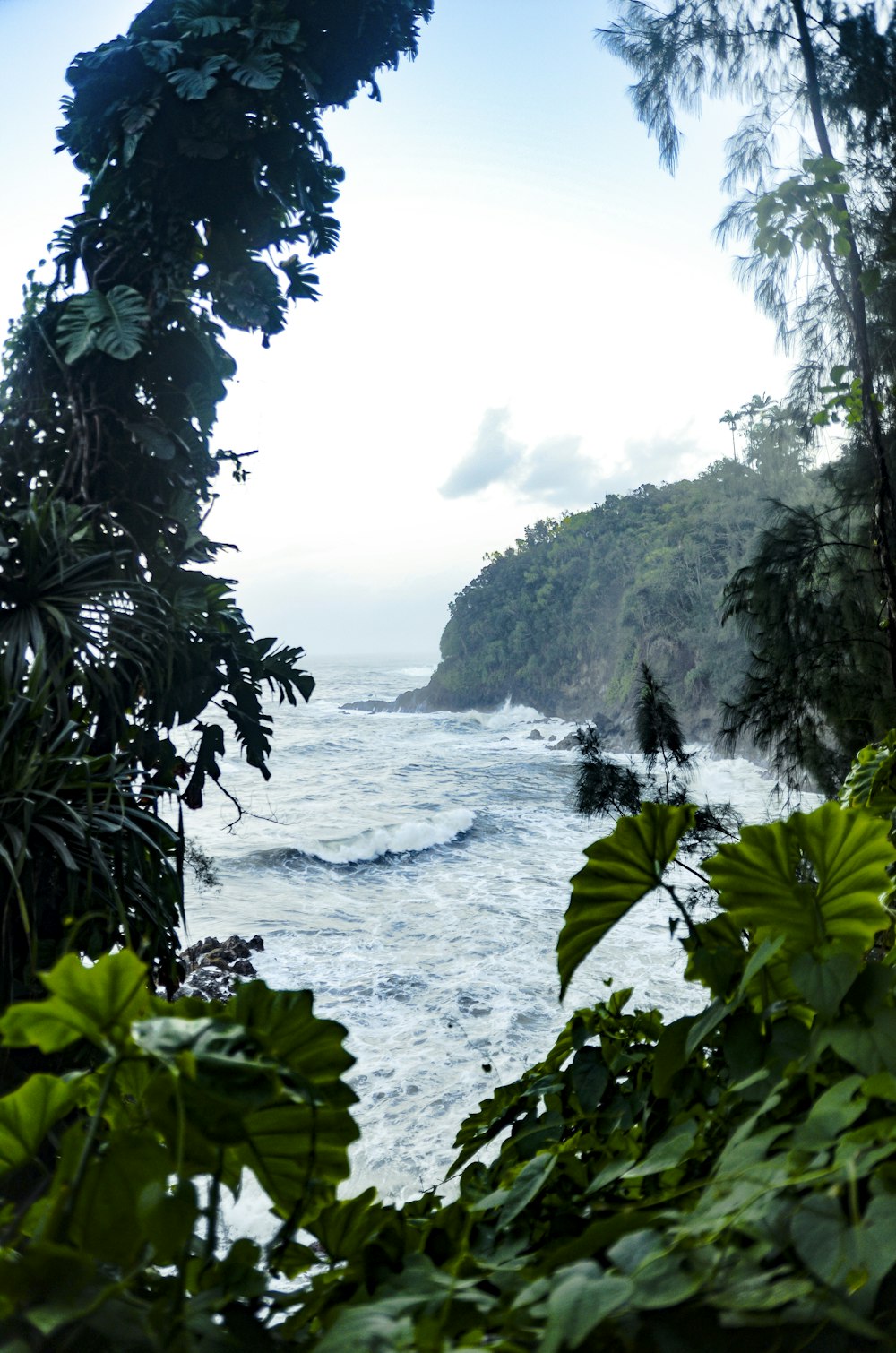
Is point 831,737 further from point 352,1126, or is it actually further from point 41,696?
point 352,1126

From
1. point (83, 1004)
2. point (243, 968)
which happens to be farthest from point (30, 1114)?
point (243, 968)

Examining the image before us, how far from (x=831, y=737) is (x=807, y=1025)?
4634mm

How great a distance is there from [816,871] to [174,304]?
2.95 metres

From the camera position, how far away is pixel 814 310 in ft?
13.3

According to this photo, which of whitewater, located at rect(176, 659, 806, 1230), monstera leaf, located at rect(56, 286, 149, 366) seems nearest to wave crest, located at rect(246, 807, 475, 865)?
whitewater, located at rect(176, 659, 806, 1230)

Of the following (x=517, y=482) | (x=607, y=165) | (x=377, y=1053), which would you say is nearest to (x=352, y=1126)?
(x=377, y=1053)

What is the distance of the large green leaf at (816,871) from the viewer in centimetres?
34

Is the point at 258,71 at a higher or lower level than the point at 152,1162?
higher

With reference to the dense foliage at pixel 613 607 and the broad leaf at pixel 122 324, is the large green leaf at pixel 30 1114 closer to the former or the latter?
the broad leaf at pixel 122 324

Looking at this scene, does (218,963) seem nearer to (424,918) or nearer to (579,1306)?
(424,918)

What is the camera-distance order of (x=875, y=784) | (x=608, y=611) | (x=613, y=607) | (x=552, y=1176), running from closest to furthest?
(x=552, y=1176), (x=875, y=784), (x=613, y=607), (x=608, y=611)

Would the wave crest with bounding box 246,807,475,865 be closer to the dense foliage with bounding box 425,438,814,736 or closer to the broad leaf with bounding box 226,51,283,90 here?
the dense foliage with bounding box 425,438,814,736

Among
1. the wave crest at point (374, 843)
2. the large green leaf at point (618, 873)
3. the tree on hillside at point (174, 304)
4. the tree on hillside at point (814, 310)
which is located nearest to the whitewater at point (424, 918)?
the wave crest at point (374, 843)

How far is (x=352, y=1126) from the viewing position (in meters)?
0.31
